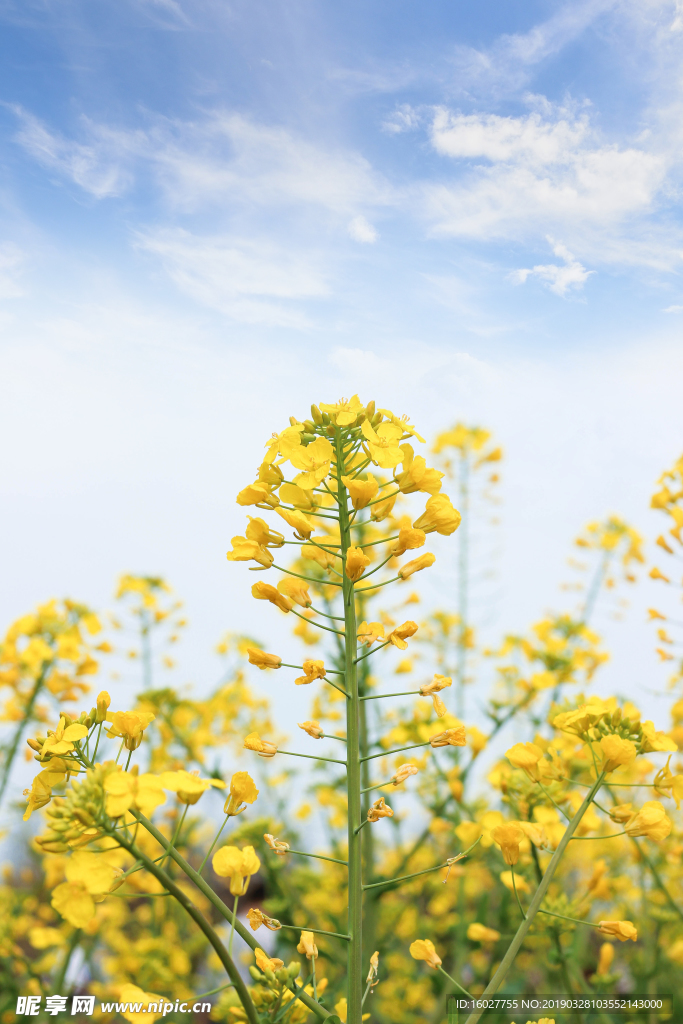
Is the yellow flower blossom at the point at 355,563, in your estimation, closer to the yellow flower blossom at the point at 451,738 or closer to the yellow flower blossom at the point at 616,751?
the yellow flower blossom at the point at 451,738

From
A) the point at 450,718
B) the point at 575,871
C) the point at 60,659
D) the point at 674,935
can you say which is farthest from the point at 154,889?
the point at 575,871

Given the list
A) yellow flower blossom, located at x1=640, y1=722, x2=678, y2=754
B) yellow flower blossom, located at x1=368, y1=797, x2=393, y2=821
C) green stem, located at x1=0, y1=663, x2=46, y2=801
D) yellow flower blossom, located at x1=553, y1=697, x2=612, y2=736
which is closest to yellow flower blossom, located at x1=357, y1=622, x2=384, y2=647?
yellow flower blossom, located at x1=368, y1=797, x2=393, y2=821

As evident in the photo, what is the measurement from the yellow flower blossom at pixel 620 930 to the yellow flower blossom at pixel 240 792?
3.62ft

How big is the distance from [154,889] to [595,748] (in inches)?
191

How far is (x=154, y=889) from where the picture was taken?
5766 millimetres

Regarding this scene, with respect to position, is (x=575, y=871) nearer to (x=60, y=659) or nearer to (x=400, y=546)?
(x=60, y=659)

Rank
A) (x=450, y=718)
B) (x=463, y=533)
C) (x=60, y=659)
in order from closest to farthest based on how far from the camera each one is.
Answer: (x=450, y=718) → (x=60, y=659) → (x=463, y=533)

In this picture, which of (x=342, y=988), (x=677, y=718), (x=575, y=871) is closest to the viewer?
(x=342, y=988)

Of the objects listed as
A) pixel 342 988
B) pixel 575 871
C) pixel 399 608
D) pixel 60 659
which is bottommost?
pixel 575 871

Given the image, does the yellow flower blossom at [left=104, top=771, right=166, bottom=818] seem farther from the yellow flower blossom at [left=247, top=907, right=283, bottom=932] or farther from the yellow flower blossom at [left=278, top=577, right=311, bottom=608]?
the yellow flower blossom at [left=278, top=577, right=311, bottom=608]

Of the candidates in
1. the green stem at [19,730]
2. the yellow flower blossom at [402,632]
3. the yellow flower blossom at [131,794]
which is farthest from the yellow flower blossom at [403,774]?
the green stem at [19,730]

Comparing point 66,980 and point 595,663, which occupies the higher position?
point 595,663

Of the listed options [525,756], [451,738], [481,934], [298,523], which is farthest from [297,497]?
[481,934]

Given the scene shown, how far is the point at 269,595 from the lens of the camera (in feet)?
6.79
